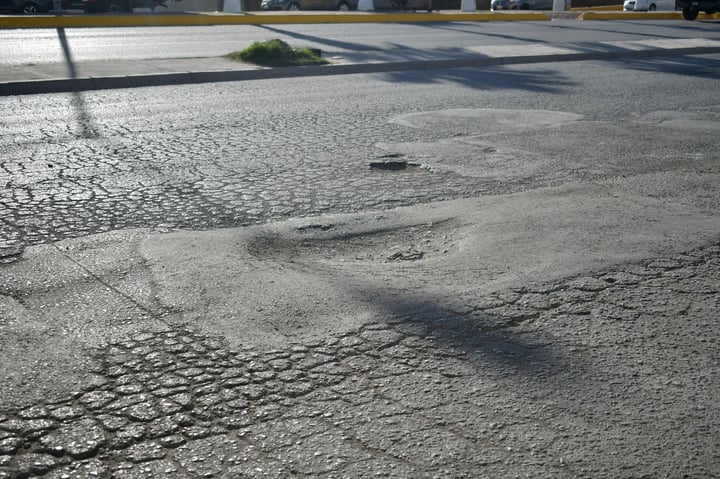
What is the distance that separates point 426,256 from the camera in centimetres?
473

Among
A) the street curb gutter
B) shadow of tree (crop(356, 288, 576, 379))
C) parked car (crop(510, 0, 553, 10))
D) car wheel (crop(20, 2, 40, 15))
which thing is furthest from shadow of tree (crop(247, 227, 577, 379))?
parked car (crop(510, 0, 553, 10))

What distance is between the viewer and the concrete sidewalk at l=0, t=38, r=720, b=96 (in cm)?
1142

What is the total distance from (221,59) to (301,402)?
40.5ft

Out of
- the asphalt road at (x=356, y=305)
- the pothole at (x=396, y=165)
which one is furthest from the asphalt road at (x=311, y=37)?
the pothole at (x=396, y=165)

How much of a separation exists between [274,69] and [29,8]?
20739 mm

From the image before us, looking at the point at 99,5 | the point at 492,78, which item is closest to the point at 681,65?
the point at 492,78

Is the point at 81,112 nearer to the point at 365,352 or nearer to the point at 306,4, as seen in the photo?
the point at 365,352

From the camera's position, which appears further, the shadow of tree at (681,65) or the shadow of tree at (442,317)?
the shadow of tree at (681,65)

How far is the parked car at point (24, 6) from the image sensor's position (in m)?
29.4

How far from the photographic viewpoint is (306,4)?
120 ft

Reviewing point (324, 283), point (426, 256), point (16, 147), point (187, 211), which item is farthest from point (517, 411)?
point (16, 147)

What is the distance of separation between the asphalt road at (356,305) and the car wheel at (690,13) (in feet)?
92.1

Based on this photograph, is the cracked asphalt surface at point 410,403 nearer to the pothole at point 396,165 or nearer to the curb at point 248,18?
the pothole at point 396,165

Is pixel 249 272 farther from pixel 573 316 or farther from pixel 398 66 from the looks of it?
pixel 398 66
